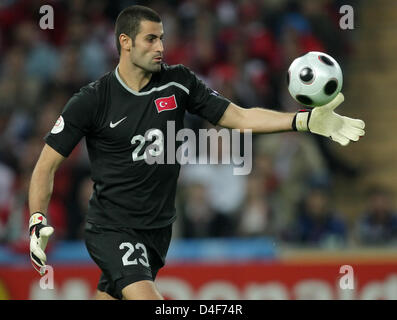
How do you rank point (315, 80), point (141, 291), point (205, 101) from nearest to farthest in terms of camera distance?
1. point (141, 291)
2. point (315, 80)
3. point (205, 101)

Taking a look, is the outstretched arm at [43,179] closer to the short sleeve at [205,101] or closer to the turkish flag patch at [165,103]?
the turkish flag patch at [165,103]

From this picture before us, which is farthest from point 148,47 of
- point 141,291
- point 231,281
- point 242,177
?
point 242,177

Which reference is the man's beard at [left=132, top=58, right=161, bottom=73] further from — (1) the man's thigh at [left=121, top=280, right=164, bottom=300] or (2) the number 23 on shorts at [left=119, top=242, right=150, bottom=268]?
(1) the man's thigh at [left=121, top=280, right=164, bottom=300]

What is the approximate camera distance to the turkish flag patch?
5.49m

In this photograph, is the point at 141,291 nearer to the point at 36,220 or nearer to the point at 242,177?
the point at 36,220

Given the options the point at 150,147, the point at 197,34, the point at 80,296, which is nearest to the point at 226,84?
the point at 197,34

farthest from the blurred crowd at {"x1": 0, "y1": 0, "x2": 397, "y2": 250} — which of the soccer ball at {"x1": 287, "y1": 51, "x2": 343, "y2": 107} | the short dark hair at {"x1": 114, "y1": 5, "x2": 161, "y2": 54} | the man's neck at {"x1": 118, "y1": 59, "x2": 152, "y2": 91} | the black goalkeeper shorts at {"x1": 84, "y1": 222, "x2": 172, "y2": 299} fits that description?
the soccer ball at {"x1": 287, "y1": 51, "x2": 343, "y2": 107}

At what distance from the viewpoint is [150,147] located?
544 centimetres

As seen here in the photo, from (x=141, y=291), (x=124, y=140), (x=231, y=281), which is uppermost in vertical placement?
(x=124, y=140)

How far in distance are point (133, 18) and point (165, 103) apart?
0.58 metres

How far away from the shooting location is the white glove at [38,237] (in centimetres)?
519

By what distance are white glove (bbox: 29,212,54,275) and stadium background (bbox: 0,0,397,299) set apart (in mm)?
2482

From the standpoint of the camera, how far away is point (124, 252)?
532 centimetres

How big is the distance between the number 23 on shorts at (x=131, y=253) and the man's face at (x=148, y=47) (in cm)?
111
